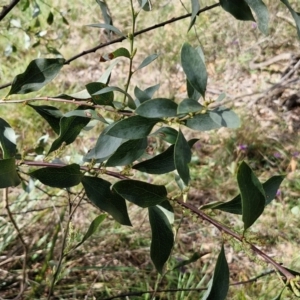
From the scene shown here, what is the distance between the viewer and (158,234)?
0.63 metres

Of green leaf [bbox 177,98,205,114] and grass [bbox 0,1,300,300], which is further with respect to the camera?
grass [bbox 0,1,300,300]

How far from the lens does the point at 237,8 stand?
0.60 metres

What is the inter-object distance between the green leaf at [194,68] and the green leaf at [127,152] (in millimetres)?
103

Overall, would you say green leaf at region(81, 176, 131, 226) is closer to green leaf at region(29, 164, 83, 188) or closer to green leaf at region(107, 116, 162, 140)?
green leaf at region(29, 164, 83, 188)

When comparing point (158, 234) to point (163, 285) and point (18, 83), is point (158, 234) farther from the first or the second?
point (163, 285)

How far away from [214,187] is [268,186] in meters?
1.69

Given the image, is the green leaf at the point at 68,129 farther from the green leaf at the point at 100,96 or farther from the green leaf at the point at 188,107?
the green leaf at the point at 188,107

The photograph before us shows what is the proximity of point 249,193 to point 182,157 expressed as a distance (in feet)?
0.26

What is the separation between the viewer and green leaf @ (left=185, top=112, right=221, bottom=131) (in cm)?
51

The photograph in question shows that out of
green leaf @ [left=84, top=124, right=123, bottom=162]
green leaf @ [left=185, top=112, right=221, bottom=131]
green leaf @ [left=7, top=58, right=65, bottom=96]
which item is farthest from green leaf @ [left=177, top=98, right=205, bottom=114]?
green leaf @ [left=7, top=58, right=65, bottom=96]

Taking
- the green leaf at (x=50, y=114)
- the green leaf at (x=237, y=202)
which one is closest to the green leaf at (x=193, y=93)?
the green leaf at (x=237, y=202)

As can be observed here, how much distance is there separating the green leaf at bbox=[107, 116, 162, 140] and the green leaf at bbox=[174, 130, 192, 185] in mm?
44

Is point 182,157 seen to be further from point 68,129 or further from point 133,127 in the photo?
Answer: point 68,129

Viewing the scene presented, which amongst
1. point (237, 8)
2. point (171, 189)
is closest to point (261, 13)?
point (237, 8)
